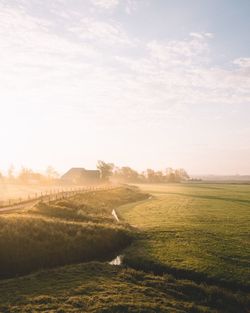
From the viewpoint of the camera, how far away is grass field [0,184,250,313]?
24.5 metres

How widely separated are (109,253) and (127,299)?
46.4 ft

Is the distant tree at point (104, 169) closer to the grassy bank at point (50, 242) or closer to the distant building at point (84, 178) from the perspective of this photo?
the distant building at point (84, 178)

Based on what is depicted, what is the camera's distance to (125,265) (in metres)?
33.7

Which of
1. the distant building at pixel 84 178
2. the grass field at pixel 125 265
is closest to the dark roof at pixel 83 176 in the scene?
the distant building at pixel 84 178

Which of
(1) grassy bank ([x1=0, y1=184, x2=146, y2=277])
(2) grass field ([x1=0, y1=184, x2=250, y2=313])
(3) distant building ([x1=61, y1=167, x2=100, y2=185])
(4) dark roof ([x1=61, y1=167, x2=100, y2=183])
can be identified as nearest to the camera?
(2) grass field ([x1=0, y1=184, x2=250, y2=313])

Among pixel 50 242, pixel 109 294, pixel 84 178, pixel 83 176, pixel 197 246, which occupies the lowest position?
pixel 109 294

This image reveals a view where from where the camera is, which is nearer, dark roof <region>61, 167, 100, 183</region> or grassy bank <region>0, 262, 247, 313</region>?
grassy bank <region>0, 262, 247, 313</region>

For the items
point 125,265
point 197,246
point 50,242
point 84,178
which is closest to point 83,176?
point 84,178

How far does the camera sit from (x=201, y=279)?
30.2 m

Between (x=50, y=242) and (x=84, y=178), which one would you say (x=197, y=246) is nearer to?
(x=50, y=242)

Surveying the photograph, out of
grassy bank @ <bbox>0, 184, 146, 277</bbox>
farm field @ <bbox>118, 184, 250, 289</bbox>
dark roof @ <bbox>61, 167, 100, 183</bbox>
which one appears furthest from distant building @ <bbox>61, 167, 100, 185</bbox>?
grassy bank @ <bbox>0, 184, 146, 277</bbox>

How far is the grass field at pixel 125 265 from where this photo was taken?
24547 mm

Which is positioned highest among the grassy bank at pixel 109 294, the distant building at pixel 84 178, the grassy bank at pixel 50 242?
the distant building at pixel 84 178

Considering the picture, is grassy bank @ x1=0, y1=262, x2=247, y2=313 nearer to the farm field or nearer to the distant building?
the farm field
